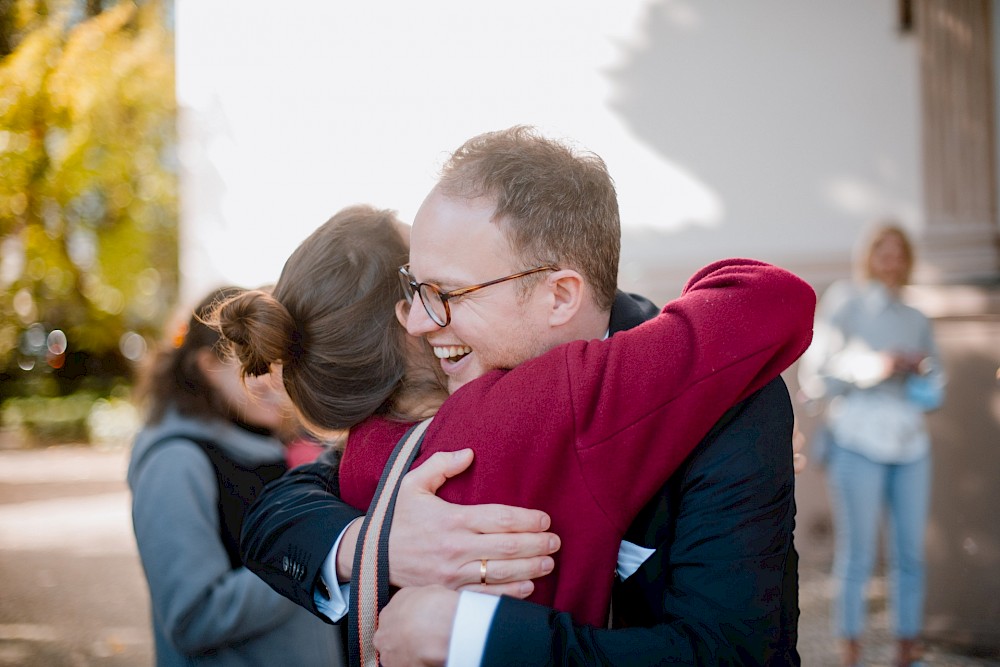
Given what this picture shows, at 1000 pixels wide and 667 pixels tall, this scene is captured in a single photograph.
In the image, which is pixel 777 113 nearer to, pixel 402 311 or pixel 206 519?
pixel 206 519

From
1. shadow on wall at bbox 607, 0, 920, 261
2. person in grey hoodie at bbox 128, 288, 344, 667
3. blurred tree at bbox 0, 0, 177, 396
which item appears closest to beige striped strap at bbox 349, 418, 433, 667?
person in grey hoodie at bbox 128, 288, 344, 667

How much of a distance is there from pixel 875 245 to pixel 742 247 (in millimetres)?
1707

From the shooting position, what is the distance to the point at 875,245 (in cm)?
525

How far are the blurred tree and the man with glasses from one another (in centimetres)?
383

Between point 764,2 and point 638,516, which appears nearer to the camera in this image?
point 638,516

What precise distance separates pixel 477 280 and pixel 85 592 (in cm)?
702

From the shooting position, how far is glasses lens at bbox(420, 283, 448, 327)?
1598mm

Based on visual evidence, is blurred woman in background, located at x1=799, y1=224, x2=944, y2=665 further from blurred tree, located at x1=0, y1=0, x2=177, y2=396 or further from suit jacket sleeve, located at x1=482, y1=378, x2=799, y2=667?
blurred tree, located at x1=0, y1=0, x2=177, y2=396

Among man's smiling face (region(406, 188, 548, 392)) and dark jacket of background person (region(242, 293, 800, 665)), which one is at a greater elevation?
man's smiling face (region(406, 188, 548, 392))

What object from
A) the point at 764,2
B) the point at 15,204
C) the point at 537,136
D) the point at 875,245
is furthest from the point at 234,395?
the point at 764,2

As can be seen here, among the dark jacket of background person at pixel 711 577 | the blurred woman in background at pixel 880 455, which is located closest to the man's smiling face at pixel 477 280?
the dark jacket of background person at pixel 711 577

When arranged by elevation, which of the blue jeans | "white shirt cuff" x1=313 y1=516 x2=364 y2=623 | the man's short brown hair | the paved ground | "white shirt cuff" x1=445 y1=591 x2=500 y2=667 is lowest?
the paved ground

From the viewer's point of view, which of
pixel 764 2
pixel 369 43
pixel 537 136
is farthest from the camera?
pixel 369 43

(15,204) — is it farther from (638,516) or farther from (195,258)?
(638,516)
